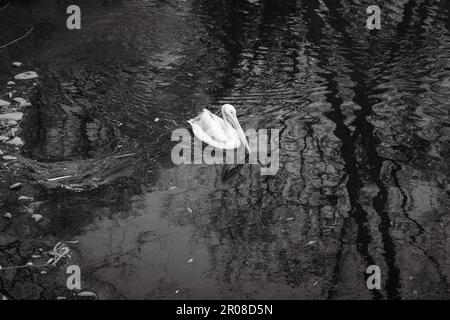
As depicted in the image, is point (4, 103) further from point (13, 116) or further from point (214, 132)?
point (214, 132)

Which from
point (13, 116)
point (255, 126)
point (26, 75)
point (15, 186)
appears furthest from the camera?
point (26, 75)

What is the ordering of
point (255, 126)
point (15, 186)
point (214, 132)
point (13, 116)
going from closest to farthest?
point (15, 186)
point (214, 132)
point (255, 126)
point (13, 116)

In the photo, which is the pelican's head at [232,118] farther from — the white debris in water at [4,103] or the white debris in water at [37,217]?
the white debris in water at [4,103]

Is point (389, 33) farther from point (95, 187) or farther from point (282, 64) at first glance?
point (95, 187)

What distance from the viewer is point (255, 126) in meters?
7.73

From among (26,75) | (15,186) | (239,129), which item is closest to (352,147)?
(239,129)

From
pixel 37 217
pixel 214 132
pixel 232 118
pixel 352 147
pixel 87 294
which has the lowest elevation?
pixel 87 294

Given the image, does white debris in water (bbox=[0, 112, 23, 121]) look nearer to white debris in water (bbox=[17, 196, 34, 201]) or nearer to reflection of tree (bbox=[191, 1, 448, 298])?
white debris in water (bbox=[17, 196, 34, 201])

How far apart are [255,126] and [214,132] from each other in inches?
24.1

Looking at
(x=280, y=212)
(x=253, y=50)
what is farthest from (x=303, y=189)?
(x=253, y=50)

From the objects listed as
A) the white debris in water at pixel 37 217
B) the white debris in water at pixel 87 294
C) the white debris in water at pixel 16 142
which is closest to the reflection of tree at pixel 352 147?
the white debris in water at pixel 87 294

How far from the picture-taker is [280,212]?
645 centimetres

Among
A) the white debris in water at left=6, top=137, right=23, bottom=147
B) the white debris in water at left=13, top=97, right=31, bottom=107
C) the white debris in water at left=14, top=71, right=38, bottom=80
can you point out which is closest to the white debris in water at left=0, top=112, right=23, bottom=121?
the white debris in water at left=13, top=97, right=31, bottom=107
